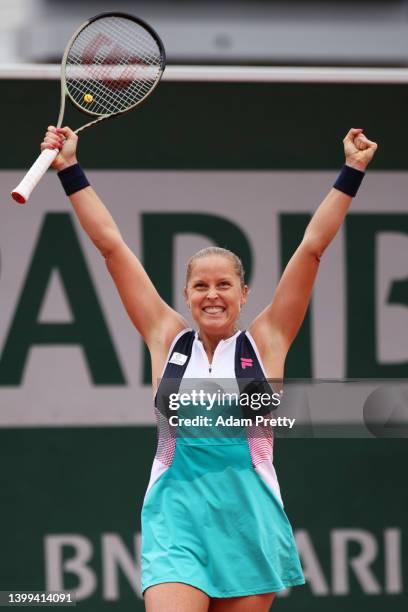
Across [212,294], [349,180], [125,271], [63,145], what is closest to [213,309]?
[212,294]

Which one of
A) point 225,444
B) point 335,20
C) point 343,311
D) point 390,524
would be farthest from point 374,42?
point 225,444

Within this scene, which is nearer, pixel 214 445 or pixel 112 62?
pixel 214 445

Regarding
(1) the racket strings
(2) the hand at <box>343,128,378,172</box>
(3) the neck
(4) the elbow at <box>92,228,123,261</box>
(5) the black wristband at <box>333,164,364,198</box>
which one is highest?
(1) the racket strings

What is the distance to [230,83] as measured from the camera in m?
5.46

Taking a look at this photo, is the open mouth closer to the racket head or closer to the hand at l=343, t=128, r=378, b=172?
the hand at l=343, t=128, r=378, b=172

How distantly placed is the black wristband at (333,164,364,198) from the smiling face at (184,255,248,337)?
41 centimetres

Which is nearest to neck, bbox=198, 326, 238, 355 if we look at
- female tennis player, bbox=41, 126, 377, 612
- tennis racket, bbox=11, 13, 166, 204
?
female tennis player, bbox=41, 126, 377, 612

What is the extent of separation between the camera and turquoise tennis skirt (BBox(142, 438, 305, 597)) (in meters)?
3.63

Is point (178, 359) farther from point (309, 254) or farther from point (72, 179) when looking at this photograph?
point (72, 179)

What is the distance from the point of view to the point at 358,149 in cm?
377

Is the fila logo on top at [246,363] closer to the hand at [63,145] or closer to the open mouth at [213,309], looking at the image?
the open mouth at [213,309]

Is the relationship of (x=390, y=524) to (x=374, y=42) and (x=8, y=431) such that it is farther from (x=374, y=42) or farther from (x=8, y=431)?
(x=374, y=42)

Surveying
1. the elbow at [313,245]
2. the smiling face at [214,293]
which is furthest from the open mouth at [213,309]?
the elbow at [313,245]

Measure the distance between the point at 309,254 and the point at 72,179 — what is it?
2.49 ft
